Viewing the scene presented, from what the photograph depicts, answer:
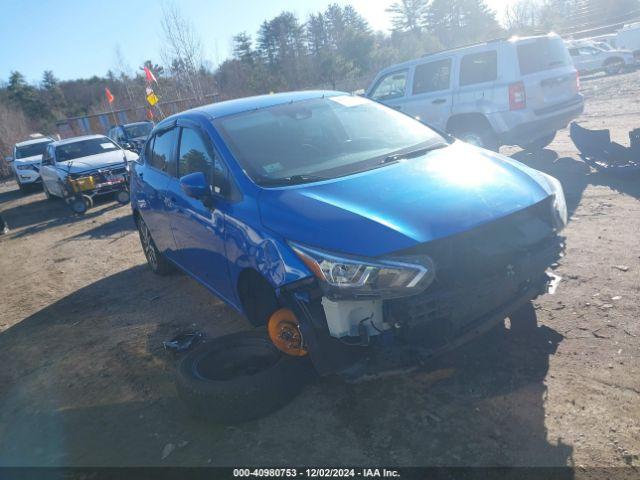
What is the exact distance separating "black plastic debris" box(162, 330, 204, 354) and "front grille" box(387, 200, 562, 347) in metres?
2.15

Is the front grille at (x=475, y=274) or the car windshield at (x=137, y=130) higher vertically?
the car windshield at (x=137, y=130)

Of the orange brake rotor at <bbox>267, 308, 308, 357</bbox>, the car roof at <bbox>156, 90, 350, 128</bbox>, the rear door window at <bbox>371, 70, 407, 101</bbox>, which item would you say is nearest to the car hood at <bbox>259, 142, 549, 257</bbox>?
the orange brake rotor at <bbox>267, 308, 308, 357</bbox>

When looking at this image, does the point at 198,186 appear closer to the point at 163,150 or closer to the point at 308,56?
the point at 163,150

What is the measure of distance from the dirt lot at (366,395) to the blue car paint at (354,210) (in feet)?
2.90

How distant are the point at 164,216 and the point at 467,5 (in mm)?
63707

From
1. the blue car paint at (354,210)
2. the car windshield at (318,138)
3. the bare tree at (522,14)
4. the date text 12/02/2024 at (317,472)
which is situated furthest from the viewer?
the bare tree at (522,14)

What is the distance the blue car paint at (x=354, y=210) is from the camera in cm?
280

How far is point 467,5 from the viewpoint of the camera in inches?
2351

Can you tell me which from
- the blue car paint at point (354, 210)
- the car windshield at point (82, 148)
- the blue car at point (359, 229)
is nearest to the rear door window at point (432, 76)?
the blue car at point (359, 229)

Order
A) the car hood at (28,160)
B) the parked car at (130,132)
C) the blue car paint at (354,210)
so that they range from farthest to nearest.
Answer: the parked car at (130,132) → the car hood at (28,160) → the blue car paint at (354,210)

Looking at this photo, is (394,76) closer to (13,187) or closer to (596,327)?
(596,327)

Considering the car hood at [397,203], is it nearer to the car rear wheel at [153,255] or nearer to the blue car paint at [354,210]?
the blue car paint at [354,210]

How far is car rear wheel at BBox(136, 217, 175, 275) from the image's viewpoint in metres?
6.17

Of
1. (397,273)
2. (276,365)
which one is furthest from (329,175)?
(276,365)
